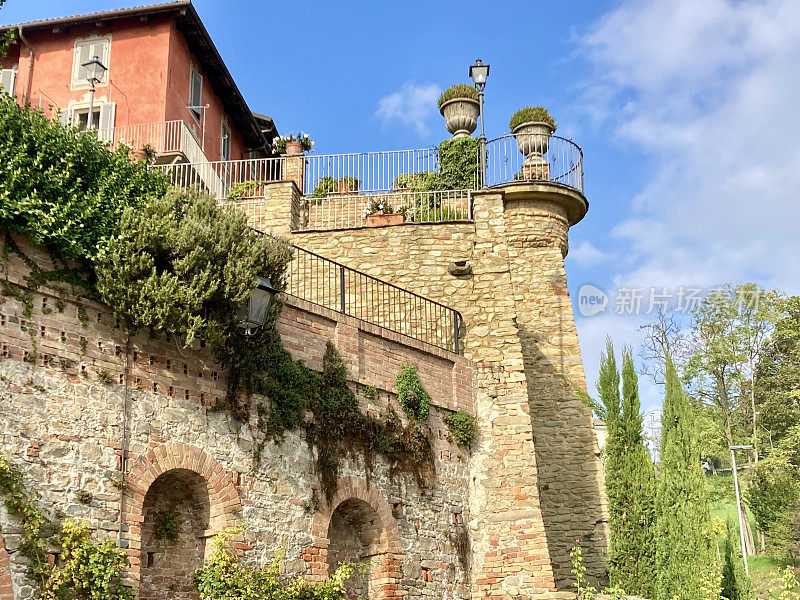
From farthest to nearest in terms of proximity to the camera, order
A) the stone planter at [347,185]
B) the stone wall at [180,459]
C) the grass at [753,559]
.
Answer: the grass at [753,559] → the stone planter at [347,185] → the stone wall at [180,459]

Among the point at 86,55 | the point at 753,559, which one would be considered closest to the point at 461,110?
the point at 86,55

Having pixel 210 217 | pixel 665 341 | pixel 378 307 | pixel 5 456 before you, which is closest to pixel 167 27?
pixel 378 307

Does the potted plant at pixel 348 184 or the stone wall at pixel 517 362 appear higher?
the potted plant at pixel 348 184

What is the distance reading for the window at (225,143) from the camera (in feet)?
79.8

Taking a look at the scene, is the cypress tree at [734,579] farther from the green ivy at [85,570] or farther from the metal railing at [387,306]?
the green ivy at [85,570]

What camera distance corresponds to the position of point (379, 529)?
13.7 m

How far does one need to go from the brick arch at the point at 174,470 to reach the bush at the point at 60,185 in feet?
7.89

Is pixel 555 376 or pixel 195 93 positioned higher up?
pixel 195 93

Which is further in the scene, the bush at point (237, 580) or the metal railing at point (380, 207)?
the metal railing at point (380, 207)

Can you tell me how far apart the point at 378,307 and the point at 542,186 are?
4.64 meters

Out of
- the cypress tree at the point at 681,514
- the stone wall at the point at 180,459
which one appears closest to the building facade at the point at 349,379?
the stone wall at the point at 180,459

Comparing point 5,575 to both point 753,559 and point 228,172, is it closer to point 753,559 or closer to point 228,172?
point 228,172

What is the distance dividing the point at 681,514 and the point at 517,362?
3.58m

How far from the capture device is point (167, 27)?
70.2ft
